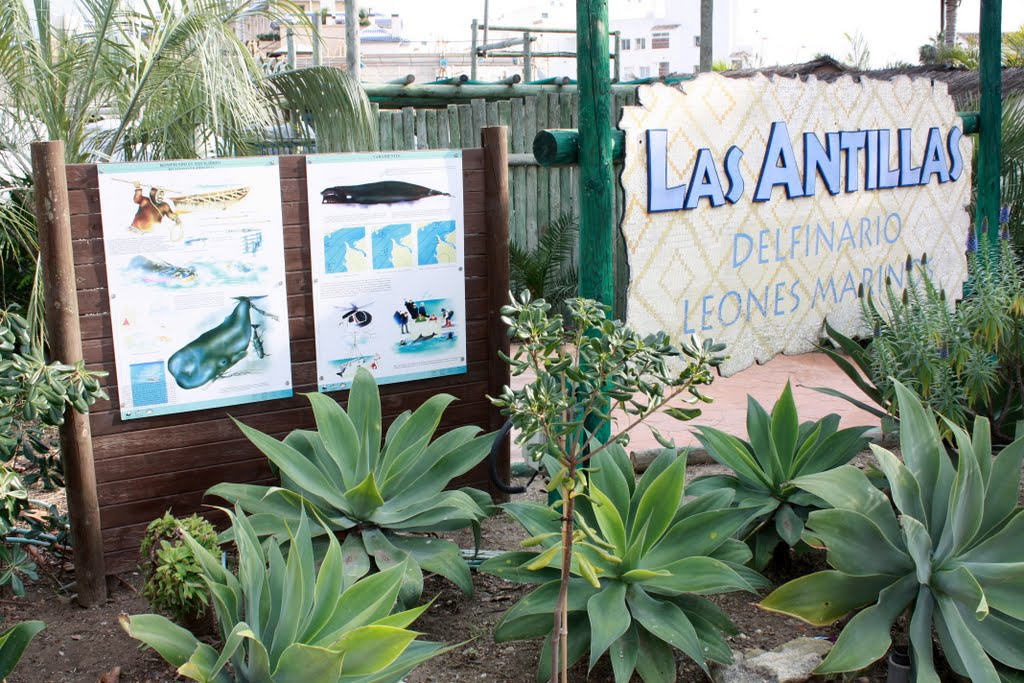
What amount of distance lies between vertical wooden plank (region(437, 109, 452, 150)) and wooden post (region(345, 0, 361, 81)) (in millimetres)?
1326

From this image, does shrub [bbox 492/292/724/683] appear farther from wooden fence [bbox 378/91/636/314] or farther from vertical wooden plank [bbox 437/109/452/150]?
vertical wooden plank [bbox 437/109/452/150]

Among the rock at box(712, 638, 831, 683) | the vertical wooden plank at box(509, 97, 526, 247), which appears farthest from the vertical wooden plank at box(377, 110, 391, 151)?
the rock at box(712, 638, 831, 683)

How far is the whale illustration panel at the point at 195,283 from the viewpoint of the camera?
12.3 ft

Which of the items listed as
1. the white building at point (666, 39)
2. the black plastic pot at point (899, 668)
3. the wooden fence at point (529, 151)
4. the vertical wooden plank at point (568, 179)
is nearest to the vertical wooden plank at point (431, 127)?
the wooden fence at point (529, 151)

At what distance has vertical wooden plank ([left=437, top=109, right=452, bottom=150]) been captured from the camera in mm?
10391

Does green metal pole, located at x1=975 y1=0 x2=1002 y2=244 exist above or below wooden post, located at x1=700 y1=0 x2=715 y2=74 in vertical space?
below

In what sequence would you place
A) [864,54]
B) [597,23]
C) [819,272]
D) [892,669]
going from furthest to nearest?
[864,54]
[819,272]
[597,23]
[892,669]

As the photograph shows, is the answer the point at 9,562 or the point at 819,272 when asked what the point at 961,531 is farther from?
the point at 9,562

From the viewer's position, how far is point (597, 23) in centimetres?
380

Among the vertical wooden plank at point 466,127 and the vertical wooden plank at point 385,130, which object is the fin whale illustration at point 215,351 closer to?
the vertical wooden plank at point 466,127

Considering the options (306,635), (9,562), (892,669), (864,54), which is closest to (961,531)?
(892,669)

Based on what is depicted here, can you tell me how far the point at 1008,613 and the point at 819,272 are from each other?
2.15m

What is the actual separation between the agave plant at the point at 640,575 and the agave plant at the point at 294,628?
0.44 meters

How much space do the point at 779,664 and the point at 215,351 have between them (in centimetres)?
234
